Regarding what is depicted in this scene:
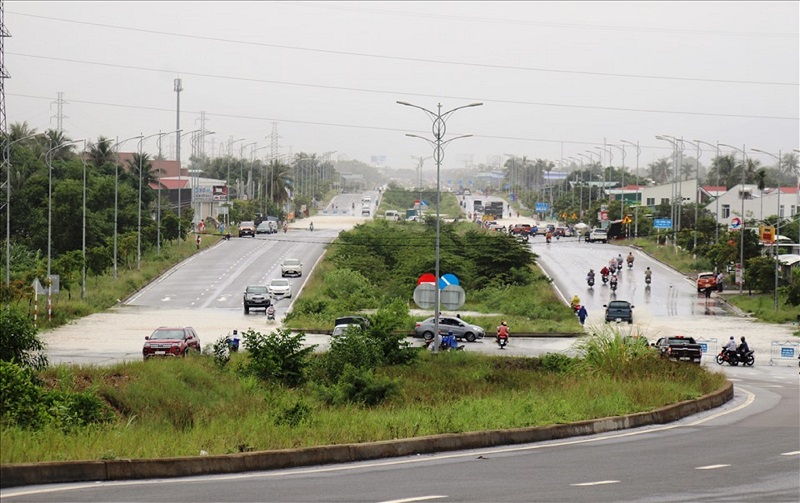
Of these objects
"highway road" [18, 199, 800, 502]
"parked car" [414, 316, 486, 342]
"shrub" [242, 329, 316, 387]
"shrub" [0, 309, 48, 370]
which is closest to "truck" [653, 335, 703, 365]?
"highway road" [18, 199, 800, 502]

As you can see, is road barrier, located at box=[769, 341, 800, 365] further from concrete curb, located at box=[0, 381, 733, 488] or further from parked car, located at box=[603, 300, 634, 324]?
concrete curb, located at box=[0, 381, 733, 488]

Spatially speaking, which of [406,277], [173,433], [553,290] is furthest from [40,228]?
[173,433]

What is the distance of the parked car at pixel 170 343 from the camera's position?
3459 centimetres

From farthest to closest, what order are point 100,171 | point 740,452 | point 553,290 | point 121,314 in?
point 100,171
point 553,290
point 121,314
point 740,452

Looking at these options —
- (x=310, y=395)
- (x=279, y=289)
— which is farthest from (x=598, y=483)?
(x=279, y=289)

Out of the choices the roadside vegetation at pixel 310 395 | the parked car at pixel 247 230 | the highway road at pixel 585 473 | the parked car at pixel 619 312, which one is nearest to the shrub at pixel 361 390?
the roadside vegetation at pixel 310 395

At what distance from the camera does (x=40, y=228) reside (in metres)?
88.8

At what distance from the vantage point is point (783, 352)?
4709 cm

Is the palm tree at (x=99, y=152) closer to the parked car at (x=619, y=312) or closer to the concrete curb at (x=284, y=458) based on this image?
the parked car at (x=619, y=312)

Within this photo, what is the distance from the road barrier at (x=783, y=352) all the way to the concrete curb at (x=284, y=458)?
2782cm

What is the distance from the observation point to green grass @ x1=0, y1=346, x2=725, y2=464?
14945 mm

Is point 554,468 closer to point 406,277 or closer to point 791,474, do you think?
point 791,474

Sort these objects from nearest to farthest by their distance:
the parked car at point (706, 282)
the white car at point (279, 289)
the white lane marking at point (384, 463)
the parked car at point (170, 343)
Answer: the white lane marking at point (384, 463) → the parked car at point (170, 343) → the white car at point (279, 289) → the parked car at point (706, 282)

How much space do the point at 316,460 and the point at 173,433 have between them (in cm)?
232
